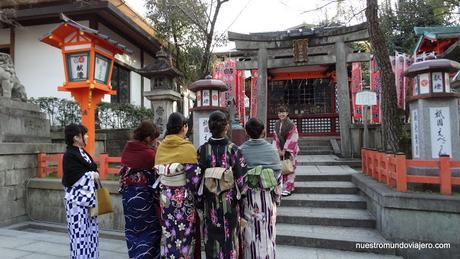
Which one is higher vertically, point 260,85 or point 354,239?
point 260,85

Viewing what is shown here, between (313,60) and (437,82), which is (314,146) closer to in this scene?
(313,60)

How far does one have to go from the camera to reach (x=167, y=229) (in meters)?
3.74

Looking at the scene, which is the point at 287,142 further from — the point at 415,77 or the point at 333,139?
the point at 333,139

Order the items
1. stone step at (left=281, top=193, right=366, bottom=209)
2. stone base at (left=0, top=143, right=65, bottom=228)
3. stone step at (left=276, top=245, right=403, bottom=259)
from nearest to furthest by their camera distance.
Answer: stone step at (left=276, top=245, right=403, bottom=259), stone step at (left=281, top=193, right=366, bottom=209), stone base at (left=0, top=143, right=65, bottom=228)

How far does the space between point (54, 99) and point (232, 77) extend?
727cm

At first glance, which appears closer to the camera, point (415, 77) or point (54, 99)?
point (415, 77)

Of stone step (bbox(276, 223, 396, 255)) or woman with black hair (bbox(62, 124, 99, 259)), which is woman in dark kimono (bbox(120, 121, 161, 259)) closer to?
woman with black hair (bbox(62, 124, 99, 259))

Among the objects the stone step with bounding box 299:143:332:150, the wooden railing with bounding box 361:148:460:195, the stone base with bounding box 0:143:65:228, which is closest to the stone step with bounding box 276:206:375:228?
the wooden railing with bounding box 361:148:460:195

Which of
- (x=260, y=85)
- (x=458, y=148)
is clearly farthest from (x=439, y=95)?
(x=260, y=85)

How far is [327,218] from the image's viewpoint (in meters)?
5.63

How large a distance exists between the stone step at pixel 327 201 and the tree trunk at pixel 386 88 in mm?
1485

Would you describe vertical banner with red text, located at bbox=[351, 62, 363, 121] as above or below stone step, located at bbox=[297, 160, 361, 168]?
above

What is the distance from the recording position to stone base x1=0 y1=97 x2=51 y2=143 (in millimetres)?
7668

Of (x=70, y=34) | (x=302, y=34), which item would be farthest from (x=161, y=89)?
(x=302, y=34)
